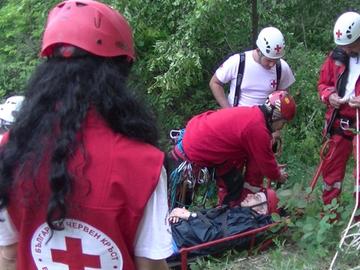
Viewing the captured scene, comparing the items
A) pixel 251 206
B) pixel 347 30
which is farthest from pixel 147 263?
pixel 347 30

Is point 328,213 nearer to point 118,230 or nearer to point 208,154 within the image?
point 208,154

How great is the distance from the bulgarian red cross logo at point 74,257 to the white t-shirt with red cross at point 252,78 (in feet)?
13.5

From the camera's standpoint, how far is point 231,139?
4.86 meters

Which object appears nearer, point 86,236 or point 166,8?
point 86,236

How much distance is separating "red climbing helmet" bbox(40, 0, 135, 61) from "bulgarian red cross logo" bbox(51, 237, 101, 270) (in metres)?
0.52

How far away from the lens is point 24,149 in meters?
1.64

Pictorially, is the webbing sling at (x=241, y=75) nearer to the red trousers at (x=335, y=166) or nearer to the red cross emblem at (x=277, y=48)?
the red cross emblem at (x=277, y=48)

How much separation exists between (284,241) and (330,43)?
4101 mm

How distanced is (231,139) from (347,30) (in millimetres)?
1280

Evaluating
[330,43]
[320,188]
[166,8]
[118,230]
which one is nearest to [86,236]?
[118,230]

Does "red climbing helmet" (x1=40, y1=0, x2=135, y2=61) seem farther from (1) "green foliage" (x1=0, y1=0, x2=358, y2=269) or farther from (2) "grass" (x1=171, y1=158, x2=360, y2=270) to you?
(1) "green foliage" (x1=0, y1=0, x2=358, y2=269)

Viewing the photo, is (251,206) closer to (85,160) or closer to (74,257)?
(74,257)

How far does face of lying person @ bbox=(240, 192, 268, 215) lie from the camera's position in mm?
4810

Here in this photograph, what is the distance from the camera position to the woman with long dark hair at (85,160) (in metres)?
1.62
